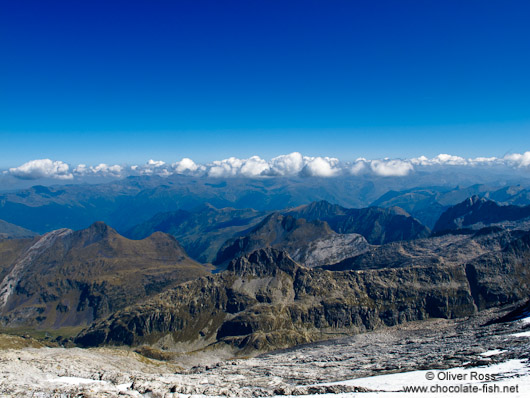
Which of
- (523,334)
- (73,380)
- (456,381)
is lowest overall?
(73,380)

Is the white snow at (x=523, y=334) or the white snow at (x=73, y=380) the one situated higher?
the white snow at (x=523, y=334)

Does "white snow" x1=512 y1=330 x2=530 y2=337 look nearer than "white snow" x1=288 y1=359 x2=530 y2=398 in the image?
No

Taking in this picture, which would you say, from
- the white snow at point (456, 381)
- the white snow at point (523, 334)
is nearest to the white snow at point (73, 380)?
the white snow at point (456, 381)

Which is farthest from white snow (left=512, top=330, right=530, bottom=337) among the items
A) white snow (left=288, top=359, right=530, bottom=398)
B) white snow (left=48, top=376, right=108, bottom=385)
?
white snow (left=48, top=376, right=108, bottom=385)

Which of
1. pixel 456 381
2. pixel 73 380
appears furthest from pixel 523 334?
pixel 73 380

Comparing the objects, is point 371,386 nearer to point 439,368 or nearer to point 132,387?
point 439,368

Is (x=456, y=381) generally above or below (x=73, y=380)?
above

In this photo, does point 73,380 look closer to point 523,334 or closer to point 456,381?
point 456,381

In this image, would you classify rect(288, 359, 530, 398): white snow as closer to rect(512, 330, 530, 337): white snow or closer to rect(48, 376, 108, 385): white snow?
rect(512, 330, 530, 337): white snow

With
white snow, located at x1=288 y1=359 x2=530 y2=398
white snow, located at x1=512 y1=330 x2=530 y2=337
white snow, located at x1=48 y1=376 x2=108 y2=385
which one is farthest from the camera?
white snow, located at x1=512 y1=330 x2=530 y2=337

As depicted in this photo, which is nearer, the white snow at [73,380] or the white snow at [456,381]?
the white snow at [456,381]

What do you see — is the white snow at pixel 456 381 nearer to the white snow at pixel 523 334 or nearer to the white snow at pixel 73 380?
the white snow at pixel 523 334
